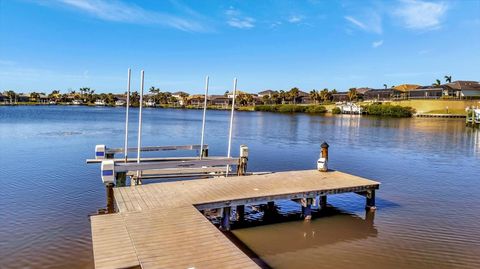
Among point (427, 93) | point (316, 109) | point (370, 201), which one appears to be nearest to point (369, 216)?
point (370, 201)

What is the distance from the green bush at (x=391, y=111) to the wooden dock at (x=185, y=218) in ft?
327

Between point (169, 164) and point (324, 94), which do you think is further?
point (324, 94)

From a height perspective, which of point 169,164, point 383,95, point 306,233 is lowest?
point 306,233

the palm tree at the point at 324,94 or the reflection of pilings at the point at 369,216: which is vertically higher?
the palm tree at the point at 324,94

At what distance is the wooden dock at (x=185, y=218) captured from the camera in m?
6.86

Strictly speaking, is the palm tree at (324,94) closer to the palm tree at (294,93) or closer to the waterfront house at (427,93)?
the palm tree at (294,93)

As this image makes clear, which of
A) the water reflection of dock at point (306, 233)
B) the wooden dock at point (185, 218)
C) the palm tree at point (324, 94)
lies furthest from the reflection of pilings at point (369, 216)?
the palm tree at point (324, 94)

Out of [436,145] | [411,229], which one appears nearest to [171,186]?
[411,229]

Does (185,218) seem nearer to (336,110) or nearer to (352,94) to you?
(336,110)

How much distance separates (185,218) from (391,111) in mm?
107830

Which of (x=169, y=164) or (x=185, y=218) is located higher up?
(x=169, y=164)

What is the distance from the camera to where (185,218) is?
9047 mm

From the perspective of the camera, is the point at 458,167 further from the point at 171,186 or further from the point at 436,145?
the point at 171,186

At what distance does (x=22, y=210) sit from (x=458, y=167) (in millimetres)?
25283
